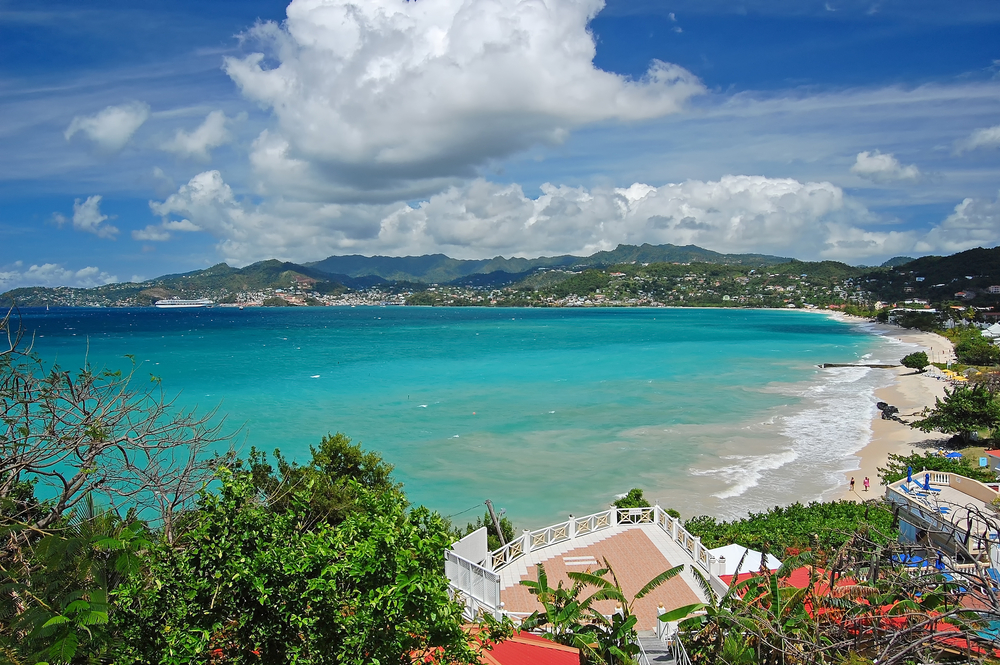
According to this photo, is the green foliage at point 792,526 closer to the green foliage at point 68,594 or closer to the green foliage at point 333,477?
the green foliage at point 333,477

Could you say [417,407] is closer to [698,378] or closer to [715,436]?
[715,436]

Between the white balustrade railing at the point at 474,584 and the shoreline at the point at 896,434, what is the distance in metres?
17.2

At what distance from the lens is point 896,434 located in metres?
31.3

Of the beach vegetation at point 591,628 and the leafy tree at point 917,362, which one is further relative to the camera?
the leafy tree at point 917,362

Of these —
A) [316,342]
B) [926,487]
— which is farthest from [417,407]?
[316,342]

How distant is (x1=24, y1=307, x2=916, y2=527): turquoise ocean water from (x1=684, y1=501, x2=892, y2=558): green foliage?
2770 mm

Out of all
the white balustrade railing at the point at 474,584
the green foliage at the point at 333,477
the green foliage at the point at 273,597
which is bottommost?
the white balustrade railing at the point at 474,584

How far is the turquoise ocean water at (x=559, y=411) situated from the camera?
2459 cm

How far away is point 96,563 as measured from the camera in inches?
214

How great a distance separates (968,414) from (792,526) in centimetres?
1575

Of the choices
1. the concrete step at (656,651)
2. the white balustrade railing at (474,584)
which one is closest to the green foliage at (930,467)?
the concrete step at (656,651)

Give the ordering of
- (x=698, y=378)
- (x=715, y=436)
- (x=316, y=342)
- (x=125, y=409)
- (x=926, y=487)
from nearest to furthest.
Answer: (x=125, y=409), (x=926, y=487), (x=715, y=436), (x=698, y=378), (x=316, y=342)

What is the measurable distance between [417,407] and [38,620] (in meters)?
36.5

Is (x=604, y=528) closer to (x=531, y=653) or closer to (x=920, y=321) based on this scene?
(x=531, y=653)
